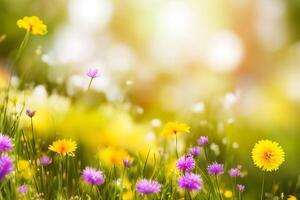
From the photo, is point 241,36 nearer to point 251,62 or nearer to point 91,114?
point 251,62

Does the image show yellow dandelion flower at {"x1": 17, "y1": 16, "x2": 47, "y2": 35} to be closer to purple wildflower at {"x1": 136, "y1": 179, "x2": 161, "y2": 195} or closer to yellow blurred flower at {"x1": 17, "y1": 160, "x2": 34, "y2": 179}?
A: yellow blurred flower at {"x1": 17, "y1": 160, "x2": 34, "y2": 179}

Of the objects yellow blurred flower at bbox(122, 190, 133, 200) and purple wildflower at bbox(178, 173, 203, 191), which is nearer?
purple wildflower at bbox(178, 173, 203, 191)

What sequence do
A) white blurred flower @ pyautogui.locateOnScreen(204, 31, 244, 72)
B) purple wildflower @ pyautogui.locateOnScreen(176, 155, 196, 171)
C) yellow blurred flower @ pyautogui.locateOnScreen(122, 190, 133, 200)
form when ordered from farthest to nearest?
1. white blurred flower @ pyautogui.locateOnScreen(204, 31, 244, 72)
2. yellow blurred flower @ pyautogui.locateOnScreen(122, 190, 133, 200)
3. purple wildflower @ pyautogui.locateOnScreen(176, 155, 196, 171)

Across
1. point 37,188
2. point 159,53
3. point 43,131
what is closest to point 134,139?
point 43,131

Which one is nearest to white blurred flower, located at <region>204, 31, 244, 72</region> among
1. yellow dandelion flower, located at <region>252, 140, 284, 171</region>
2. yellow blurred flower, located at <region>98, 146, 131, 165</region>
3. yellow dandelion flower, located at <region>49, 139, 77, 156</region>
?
yellow blurred flower, located at <region>98, 146, 131, 165</region>

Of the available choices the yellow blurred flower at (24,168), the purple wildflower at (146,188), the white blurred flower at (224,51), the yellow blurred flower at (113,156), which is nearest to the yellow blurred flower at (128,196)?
the yellow blurred flower at (113,156)

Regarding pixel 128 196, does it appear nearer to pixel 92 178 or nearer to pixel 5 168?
pixel 92 178

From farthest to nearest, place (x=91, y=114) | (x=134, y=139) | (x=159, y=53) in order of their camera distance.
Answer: (x=159, y=53) → (x=91, y=114) → (x=134, y=139)

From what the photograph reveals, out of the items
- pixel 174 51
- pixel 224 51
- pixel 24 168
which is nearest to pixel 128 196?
pixel 24 168
